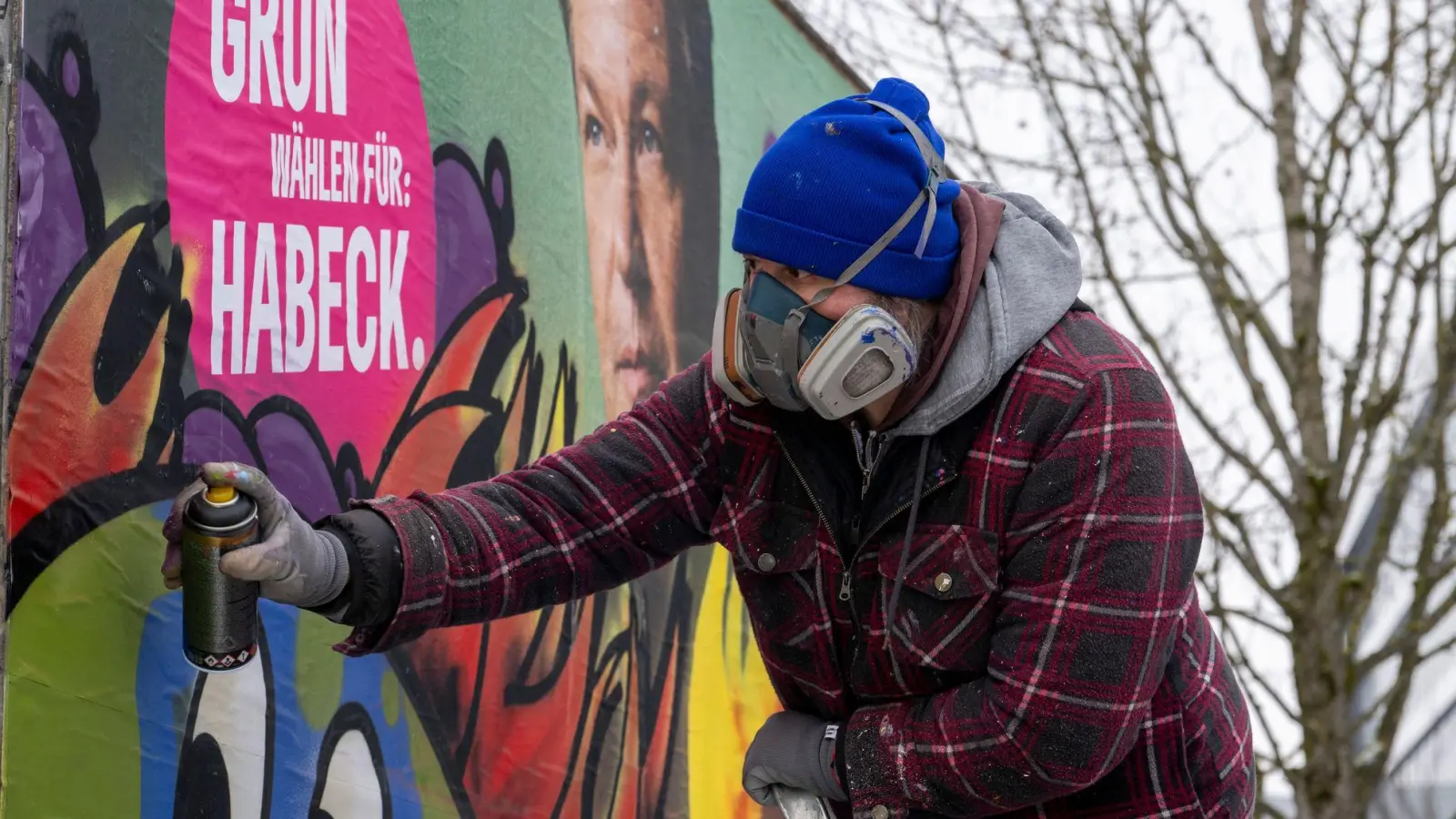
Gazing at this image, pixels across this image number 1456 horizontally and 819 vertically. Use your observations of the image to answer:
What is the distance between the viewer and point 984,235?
7.45 ft

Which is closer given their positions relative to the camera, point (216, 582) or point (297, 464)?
point (216, 582)

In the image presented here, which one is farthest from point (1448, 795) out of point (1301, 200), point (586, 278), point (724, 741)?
point (586, 278)

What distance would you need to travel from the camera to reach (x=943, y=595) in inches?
87.5

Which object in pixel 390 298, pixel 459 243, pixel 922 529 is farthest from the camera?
pixel 459 243

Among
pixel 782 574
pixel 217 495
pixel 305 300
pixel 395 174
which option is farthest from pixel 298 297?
pixel 782 574

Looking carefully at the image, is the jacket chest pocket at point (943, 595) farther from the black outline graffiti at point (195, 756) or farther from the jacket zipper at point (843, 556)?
the black outline graffiti at point (195, 756)

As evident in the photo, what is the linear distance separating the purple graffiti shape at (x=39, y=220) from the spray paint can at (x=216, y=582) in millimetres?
354

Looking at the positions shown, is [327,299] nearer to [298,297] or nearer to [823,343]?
[298,297]

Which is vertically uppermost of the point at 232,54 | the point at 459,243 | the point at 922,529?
the point at 232,54

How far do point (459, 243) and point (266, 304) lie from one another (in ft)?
2.04

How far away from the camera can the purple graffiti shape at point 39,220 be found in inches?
80.4

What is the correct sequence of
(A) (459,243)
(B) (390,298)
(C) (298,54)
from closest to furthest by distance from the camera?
(C) (298,54), (B) (390,298), (A) (459,243)

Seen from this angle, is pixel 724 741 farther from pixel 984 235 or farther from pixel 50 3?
pixel 50 3

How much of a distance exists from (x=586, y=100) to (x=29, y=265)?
187 cm
